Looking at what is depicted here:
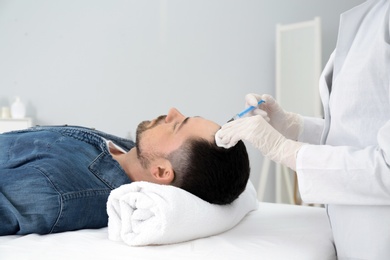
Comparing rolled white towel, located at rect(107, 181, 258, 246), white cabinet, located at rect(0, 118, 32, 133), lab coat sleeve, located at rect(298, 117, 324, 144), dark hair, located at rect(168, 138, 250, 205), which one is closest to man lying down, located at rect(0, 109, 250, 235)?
dark hair, located at rect(168, 138, 250, 205)

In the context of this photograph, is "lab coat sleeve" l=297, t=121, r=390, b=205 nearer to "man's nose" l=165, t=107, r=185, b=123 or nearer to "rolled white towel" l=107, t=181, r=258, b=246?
"rolled white towel" l=107, t=181, r=258, b=246

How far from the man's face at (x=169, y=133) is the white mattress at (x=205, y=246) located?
0.91ft

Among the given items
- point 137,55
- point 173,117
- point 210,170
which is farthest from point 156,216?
point 137,55

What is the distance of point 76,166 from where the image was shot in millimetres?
1292

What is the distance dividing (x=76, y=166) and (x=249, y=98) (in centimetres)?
55

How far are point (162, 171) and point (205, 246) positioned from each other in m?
0.32

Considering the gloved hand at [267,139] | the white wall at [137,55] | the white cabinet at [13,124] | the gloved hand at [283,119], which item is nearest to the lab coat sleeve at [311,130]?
the gloved hand at [283,119]

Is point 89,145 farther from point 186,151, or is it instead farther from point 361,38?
point 361,38

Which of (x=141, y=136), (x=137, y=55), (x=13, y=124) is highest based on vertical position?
(x=137, y=55)

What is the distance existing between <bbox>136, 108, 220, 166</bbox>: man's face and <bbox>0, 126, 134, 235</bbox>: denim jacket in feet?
0.36

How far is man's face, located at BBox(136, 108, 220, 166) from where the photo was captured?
1331mm

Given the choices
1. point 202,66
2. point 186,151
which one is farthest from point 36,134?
point 202,66

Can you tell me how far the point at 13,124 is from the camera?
3385mm

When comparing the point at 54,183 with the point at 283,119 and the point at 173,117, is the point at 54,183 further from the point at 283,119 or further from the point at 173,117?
the point at 283,119
